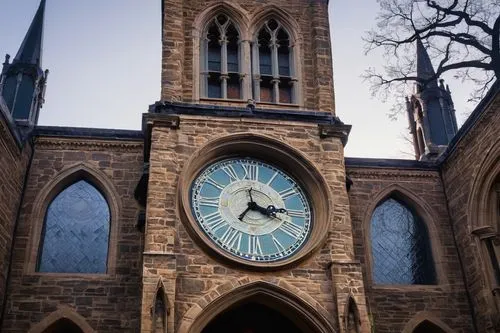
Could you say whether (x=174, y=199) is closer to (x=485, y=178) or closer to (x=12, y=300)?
(x=12, y=300)

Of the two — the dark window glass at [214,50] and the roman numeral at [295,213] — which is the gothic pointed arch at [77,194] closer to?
the dark window glass at [214,50]

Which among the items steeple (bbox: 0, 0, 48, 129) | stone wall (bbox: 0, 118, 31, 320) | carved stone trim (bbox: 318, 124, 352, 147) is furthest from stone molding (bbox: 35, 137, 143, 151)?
carved stone trim (bbox: 318, 124, 352, 147)

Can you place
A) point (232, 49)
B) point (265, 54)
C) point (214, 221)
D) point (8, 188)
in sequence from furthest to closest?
1. point (265, 54)
2. point (232, 49)
3. point (8, 188)
4. point (214, 221)

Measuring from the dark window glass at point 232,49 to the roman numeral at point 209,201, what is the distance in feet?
13.3

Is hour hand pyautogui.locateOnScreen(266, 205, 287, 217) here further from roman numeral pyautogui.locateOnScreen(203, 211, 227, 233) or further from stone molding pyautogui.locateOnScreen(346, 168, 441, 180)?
stone molding pyautogui.locateOnScreen(346, 168, 441, 180)

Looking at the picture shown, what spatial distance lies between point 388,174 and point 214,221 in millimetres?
5903

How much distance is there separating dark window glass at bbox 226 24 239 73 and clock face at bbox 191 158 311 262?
9.87ft

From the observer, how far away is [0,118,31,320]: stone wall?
1530cm

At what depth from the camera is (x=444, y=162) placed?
18422 millimetres

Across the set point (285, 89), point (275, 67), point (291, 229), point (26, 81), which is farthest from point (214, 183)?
point (26, 81)

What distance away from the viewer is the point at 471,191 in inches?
656

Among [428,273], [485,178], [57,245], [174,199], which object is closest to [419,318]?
[428,273]

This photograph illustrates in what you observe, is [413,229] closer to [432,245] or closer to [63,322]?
[432,245]

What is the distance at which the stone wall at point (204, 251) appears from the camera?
13.2 m
